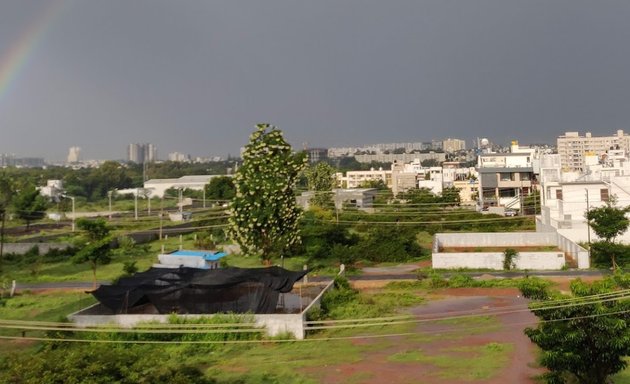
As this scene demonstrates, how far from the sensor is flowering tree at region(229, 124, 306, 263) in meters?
22.0

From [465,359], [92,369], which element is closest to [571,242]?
[465,359]

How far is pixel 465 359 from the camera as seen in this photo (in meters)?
12.1

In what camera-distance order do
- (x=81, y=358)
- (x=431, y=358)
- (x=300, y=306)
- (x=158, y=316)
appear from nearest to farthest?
(x=81, y=358), (x=431, y=358), (x=158, y=316), (x=300, y=306)

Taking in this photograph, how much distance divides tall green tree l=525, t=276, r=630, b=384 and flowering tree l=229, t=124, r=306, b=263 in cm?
1376

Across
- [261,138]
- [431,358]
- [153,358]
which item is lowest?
[431,358]

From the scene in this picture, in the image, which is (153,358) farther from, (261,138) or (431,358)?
(261,138)

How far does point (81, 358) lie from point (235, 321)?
6489mm

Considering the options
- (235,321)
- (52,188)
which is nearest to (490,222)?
(235,321)

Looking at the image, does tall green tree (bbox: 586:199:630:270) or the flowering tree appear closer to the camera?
the flowering tree

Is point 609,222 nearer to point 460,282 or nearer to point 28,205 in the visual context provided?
point 460,282

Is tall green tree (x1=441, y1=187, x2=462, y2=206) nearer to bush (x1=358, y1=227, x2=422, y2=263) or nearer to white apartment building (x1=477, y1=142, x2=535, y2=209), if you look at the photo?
white apartment building (x1=477, y1=142, x2=535, y2=209)

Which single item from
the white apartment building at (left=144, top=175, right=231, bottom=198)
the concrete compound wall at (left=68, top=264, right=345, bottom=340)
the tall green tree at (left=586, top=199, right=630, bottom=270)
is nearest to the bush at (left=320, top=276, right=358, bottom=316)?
the concrete compound wall at (left=68, top=264, right=345, bottom=340)

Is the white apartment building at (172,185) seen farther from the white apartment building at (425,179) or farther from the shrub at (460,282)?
the shrub at (460,282)

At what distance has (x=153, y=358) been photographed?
361 inches
